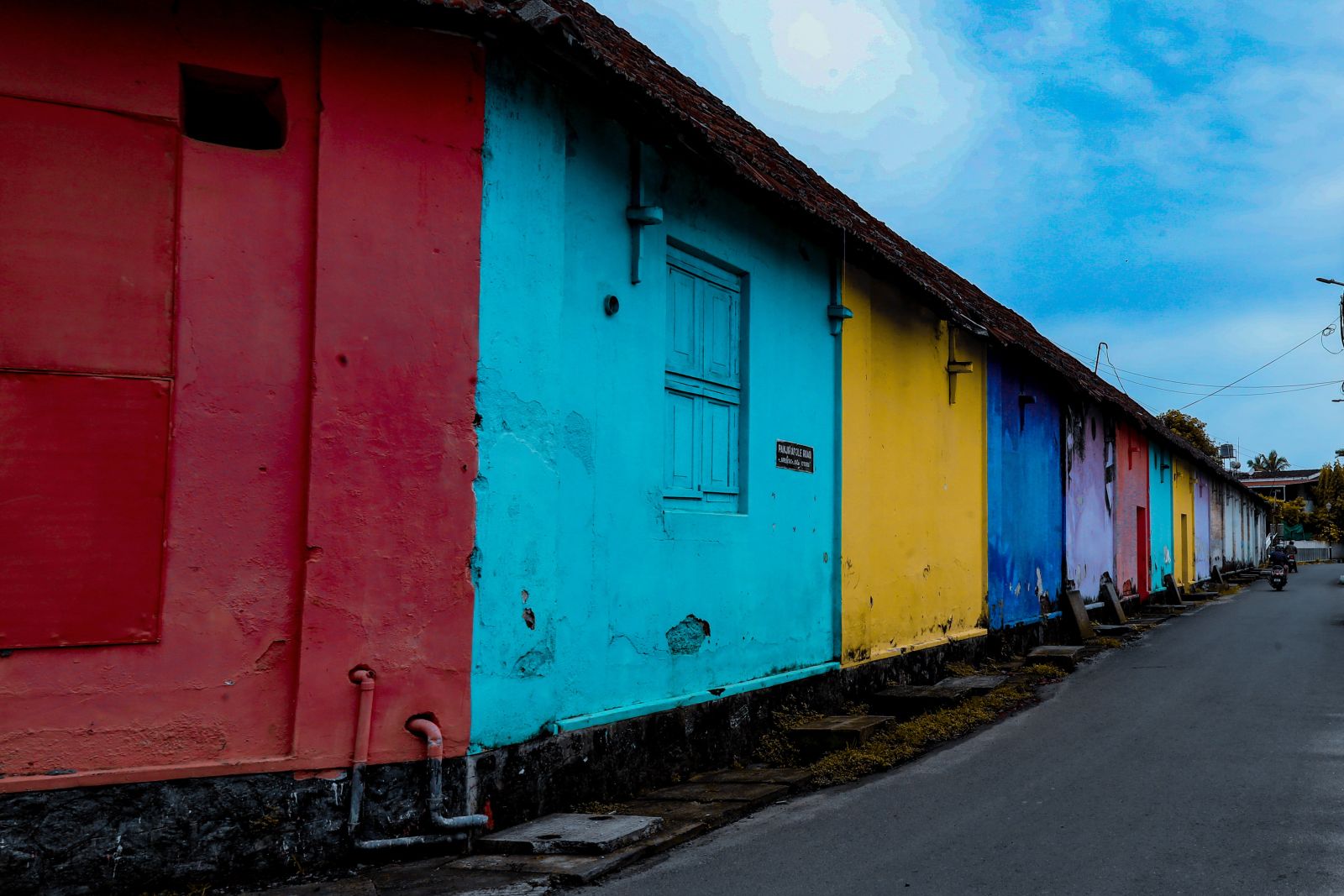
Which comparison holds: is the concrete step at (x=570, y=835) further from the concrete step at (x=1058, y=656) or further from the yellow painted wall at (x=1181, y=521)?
the yellow painted wall at (x=1181, y=521)

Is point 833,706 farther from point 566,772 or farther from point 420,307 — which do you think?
point 420,307

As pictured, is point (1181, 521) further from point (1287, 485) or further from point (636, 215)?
point (1287, 485)

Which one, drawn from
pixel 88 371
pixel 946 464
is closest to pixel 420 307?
pixel 88 371

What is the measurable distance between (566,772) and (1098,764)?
376cm

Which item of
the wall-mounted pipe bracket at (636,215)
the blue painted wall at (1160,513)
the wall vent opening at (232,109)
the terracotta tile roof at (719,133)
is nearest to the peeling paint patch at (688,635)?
the wall-mounted pipe bracket at (636,215)

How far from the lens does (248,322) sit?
16.2 feet

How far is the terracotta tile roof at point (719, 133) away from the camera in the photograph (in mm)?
5336

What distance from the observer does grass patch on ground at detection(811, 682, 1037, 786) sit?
727 centimetres

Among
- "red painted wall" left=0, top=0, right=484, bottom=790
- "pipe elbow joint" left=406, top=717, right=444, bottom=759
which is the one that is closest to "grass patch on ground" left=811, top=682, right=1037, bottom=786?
"pipe elbow joint" left=406, top=717, right=444, bottom=759

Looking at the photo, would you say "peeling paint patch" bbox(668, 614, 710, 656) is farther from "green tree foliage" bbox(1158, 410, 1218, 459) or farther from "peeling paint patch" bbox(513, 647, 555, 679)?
"green tree foliage" bbox(1158, 410, 1218, 459)

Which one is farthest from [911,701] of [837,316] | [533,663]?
[533,663]

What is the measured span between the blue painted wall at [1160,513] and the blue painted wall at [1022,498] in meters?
10.7

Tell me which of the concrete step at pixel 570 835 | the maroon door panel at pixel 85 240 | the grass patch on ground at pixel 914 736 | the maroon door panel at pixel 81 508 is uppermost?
the maroon door panel at pixel 85 240

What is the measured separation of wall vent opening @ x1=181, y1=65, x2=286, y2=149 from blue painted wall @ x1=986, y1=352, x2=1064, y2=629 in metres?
10.4
